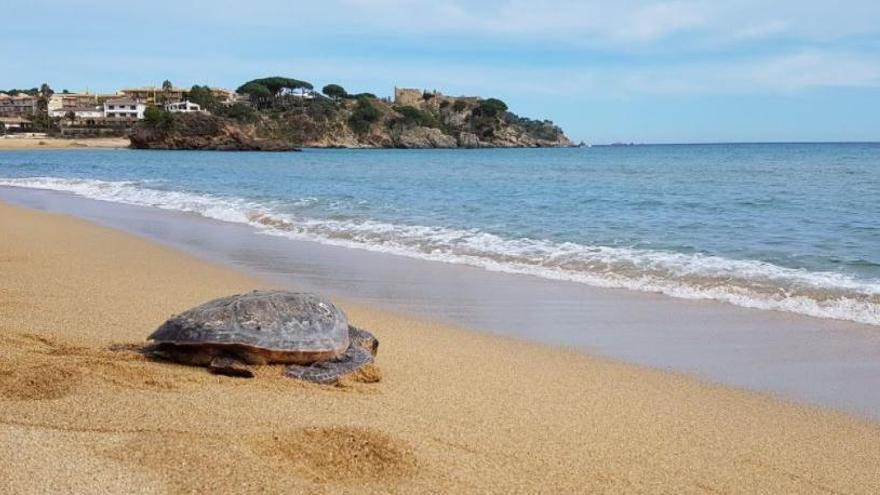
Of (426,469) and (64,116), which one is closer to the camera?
(426,469)

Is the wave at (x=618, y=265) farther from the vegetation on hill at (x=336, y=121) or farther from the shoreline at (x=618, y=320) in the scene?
the vegetation on hill at (x=336, y=121)

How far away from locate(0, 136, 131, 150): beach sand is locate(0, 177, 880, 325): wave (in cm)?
8759

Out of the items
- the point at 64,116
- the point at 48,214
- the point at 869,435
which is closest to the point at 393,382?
the point at 869,435

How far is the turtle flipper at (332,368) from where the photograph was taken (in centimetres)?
489

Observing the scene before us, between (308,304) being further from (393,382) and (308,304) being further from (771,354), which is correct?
(771,354)

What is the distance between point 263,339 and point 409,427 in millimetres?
1501

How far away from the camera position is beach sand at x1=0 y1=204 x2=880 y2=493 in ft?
10.7

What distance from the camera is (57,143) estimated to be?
9969 centimetres

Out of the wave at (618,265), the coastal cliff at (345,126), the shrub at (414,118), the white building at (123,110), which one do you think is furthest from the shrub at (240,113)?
the wave at (618,265)

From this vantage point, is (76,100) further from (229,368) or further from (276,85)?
(229,368)

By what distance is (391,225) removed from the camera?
1479cm

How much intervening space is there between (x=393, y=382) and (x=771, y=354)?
10.7 ft

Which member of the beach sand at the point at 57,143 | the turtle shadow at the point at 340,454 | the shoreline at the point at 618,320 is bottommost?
the shoreline at the point at 618,320

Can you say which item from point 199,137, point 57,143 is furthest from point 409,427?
point 57,143
